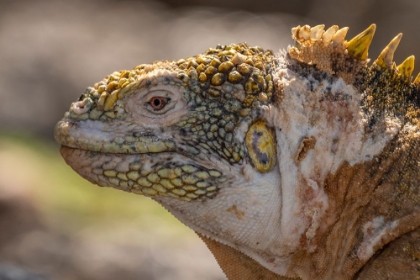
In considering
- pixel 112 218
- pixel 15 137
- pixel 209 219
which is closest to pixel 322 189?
pixel 209 219

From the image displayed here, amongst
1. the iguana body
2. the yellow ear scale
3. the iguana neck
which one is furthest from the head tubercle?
the iguana neck

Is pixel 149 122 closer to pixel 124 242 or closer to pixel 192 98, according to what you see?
pixel 192 98

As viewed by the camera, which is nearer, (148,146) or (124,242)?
(148,146)

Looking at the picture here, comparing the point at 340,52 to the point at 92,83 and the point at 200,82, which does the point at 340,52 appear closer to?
the point at 200,82

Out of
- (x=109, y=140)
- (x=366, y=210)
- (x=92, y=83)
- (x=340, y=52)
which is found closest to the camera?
(x=366, y=210)

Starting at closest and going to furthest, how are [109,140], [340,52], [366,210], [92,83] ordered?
[366,210] → [109,140] → [340,52] → [92,83]

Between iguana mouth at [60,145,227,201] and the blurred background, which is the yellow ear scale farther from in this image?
the blurred background

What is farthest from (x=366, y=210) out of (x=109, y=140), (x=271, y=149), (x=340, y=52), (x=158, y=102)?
(x=109, y=140)

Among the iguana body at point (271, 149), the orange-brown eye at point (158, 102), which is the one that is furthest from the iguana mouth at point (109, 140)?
the orange-brown eye at point (158, 102)
